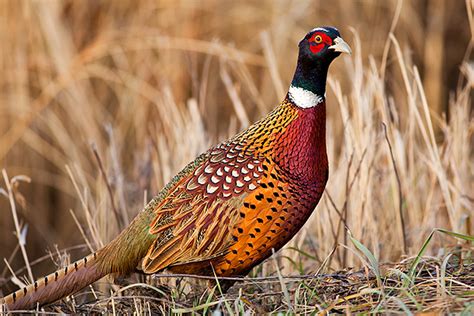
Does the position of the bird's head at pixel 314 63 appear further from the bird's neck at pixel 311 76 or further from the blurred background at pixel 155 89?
the blurred background at pixel 155 89

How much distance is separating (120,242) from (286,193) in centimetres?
81

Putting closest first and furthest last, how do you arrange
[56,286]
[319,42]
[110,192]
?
[56,286] → [319,42] → [110,192]

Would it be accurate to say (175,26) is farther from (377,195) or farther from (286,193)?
(286,193)

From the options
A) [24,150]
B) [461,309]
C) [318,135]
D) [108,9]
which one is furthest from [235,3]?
[461,309]

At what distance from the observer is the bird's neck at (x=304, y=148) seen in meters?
3.70

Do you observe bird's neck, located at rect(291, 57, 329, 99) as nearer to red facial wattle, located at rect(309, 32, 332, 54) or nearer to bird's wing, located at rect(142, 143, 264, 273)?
red facial wattle, located at rect(309, 32, 332, 54)

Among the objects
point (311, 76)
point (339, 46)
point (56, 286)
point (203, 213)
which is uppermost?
point (339, 46)

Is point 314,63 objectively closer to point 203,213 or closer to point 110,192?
point 203,213

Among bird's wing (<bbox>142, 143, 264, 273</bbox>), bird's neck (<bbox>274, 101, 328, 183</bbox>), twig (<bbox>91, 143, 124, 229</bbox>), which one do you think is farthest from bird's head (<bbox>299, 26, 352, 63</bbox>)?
twig (<bbox>91, 143, 124, 229</bbox>)

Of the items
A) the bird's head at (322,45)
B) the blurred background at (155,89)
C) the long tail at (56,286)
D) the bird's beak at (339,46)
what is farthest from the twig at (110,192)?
the bird's beak at (339,46)

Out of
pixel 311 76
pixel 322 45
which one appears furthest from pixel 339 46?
pixel 311 76

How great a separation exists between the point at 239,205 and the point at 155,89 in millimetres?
4560

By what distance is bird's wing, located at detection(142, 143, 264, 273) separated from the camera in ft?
12.0

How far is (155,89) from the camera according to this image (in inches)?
317
